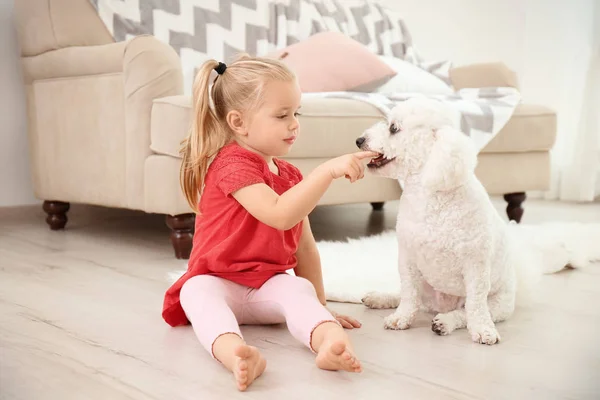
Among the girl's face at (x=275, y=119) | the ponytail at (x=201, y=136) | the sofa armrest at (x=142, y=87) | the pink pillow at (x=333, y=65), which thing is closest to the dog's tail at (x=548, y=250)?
the girl's face at (x=275, y=119)

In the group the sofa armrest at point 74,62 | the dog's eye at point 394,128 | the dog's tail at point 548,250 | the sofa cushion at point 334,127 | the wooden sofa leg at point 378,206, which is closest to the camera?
the dog's eye at point 394,128

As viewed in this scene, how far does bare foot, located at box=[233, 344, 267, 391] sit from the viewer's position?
3.26 ft

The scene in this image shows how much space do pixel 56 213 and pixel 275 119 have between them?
1.56 meters

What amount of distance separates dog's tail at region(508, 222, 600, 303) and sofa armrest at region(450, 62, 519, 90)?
713 mm

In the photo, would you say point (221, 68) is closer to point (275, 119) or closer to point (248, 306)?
point (275, 119)

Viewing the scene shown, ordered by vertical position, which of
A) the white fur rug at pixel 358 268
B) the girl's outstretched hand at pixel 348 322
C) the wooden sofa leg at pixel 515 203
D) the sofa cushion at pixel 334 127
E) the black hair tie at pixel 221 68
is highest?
the black hair tie at pixel 221 68

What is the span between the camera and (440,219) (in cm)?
125

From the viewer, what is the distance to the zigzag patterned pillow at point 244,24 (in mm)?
2410

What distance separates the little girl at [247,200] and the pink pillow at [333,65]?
118 centimetres

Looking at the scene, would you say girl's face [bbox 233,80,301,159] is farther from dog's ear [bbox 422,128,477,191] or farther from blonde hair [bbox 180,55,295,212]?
dog's ear [bbox 422,128,477,191]

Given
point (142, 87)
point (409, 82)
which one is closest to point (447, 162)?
point (142, 87)

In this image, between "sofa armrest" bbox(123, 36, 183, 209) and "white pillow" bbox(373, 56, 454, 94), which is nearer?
"sofa armrest" bbox(123, 36, 183, 209)

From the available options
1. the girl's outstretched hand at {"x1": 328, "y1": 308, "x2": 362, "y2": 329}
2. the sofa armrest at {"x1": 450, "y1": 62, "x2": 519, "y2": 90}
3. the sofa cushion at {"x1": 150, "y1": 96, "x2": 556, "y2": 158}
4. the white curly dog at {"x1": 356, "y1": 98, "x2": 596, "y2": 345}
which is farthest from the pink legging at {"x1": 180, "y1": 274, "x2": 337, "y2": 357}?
the sofa armrest at {"x1": 450, "y1": 62, "x2": 519, "y2": 90}

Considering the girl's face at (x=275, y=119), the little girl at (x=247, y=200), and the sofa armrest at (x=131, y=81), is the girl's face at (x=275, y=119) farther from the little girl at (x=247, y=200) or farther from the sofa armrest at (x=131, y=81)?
the sofa armrest at (x=131, y=81)
